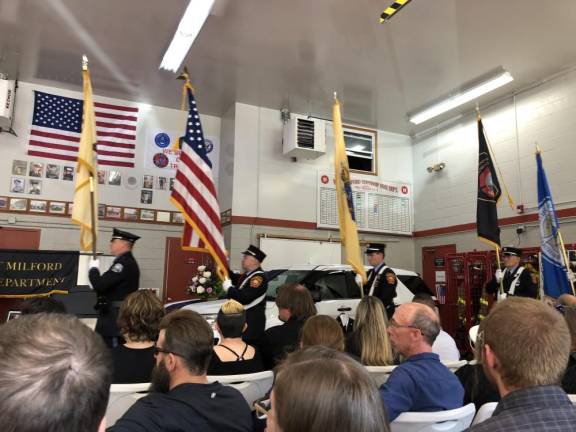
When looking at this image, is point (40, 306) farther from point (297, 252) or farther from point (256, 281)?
point (297, 252)

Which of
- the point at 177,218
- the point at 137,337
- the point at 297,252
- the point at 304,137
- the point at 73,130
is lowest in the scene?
the point at 137,337

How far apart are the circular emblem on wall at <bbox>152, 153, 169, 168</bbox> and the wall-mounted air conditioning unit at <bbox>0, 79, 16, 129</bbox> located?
Result: 8.73 feet

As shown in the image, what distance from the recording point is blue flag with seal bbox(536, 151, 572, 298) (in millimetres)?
6379

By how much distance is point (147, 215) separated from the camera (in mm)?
9430

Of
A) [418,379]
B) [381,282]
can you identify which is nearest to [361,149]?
[381,282]

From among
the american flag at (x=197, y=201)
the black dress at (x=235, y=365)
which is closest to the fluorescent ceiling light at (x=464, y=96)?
the american flag at (x=197, y=201)

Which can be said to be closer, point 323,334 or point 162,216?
point 323,334

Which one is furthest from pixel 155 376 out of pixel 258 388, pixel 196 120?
pixel 196 120

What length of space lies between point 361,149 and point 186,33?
17.3ft

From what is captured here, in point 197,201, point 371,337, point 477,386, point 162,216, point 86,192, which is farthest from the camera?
point 162,216

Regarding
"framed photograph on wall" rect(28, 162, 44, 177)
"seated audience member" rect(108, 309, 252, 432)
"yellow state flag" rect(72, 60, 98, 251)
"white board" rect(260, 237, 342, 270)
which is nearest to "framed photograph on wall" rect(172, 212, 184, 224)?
"white board" rect(260, 237, 342, 270)

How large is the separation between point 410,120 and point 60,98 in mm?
7381

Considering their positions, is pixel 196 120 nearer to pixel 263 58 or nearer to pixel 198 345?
pixel 263 58

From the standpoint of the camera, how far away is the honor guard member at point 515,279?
21.1ft
